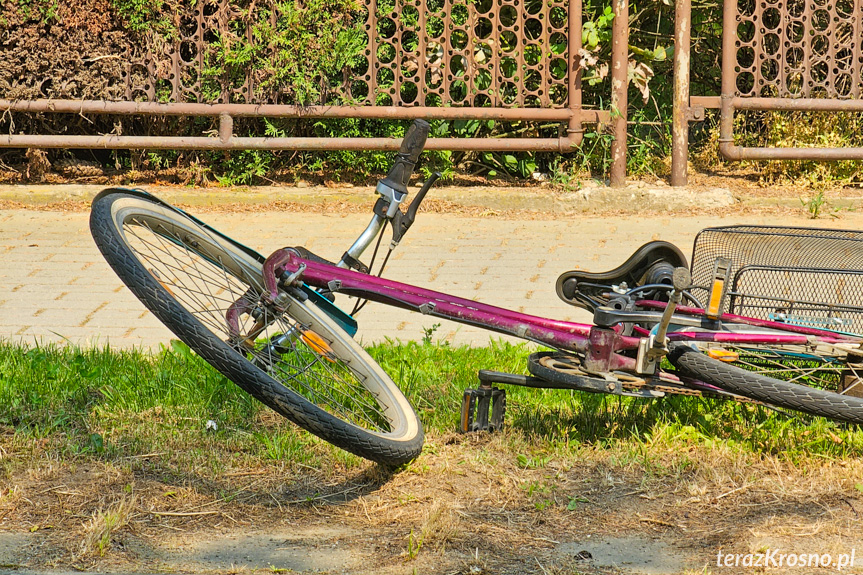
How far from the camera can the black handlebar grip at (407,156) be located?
11.8 ft

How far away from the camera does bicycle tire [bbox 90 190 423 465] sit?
286 cm

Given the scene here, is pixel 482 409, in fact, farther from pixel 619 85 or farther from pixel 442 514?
pixel 619 85

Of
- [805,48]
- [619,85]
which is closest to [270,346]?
[619,85]

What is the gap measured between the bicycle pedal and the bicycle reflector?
83 cm

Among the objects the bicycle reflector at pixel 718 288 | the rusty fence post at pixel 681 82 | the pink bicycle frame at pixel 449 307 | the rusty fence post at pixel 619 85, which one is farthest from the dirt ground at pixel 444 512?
the rusty fence post at pixel 681 82

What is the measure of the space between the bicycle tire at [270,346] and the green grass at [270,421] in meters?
0.26

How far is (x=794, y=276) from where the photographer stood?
3922mm

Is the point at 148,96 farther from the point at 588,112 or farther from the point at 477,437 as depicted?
the point at 477,437

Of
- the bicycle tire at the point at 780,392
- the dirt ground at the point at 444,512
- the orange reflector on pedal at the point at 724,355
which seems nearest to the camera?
the dirt ground at the point at 444,512

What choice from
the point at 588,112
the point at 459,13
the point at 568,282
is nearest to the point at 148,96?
the point at 459,13

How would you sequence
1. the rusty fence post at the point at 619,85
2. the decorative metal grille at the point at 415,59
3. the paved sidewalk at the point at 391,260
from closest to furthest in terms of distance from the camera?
the paved sidewalk at the point at 391,260
the rusty fence post at the point at 619,85
the decorative metal grille at the point at 415,59

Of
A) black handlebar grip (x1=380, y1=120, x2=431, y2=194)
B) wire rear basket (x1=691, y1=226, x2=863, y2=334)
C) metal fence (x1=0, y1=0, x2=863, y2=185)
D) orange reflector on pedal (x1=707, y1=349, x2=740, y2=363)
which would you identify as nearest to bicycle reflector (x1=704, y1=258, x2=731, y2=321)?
orange reflector on pedal (x1=707, y1=349, x2=740, y2=363)

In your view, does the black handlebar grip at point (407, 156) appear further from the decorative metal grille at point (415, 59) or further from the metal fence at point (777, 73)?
the metal fence at point (777, 73)

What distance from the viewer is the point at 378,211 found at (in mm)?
3607
